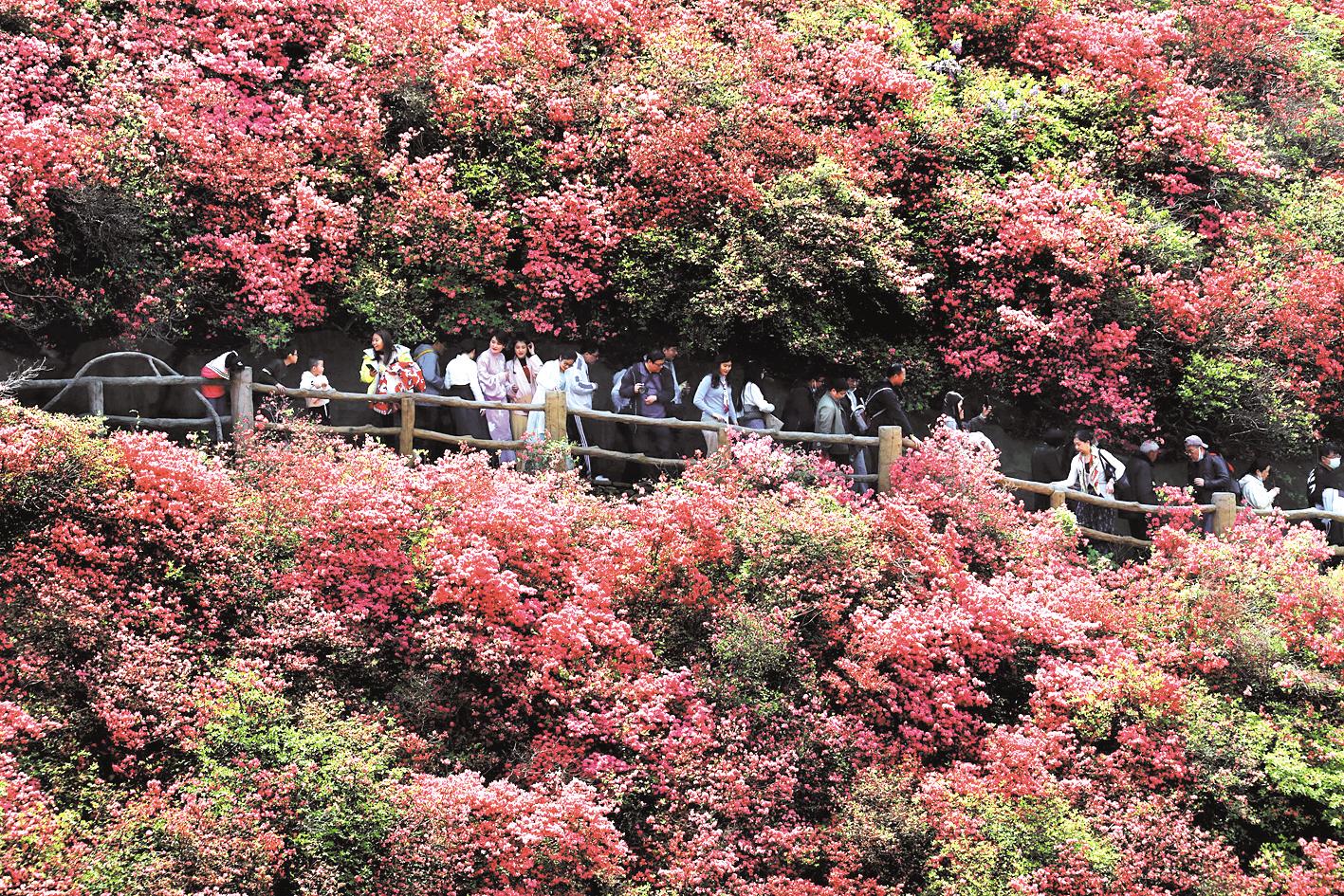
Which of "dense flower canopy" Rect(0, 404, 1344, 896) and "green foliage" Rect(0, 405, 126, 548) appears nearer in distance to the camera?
"dense flower canopy" Rect(0, 404, 1344, 896)

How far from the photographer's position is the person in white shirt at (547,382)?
1530 cm

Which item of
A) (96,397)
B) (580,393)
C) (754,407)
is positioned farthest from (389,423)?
(754,407)

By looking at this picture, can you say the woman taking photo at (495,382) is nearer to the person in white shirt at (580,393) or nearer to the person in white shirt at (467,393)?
the person in white shirt at (467,393)

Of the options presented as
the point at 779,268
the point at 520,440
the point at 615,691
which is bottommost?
the point at 615,691

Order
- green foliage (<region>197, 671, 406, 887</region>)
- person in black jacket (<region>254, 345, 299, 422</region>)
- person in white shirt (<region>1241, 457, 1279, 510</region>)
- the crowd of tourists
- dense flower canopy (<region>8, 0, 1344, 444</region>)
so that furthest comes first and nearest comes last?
person in white shirt (<region>1241, 457, 1279, 510</region>), dense flower canopy (<region>8, 0, 1344, 444</region>), the crowd of tourists, person in black jacket (<region>254, 345, 299, 422</region>), green foliage (<region>197, 671, 406, 887</region>)

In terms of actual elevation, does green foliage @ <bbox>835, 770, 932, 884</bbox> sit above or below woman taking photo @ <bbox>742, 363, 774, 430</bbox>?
below

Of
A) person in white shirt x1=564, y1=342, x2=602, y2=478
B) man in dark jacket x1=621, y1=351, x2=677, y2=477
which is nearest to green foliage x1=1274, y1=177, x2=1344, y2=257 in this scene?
man in dark jacket x1=621, y1=351, x2=677, y2=477

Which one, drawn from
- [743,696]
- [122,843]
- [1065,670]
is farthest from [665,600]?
[122,843]

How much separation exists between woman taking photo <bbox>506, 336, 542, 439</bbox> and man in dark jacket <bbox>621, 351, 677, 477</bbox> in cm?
108

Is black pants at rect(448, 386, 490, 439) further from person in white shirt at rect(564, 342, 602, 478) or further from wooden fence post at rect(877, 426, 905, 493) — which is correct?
wooden fence post at rect(877, 426, 905, 493)

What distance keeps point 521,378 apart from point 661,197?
3.35 metres

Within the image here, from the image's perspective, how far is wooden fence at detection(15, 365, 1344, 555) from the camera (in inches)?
551

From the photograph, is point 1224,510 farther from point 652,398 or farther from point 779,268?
point 652,398

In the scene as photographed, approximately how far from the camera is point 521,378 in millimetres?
15984
